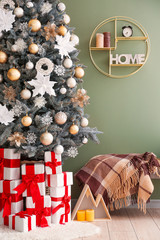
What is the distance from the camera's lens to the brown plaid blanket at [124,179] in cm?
277

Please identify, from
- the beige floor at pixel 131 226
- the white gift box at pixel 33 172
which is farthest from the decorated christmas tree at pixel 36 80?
the beige floor at pixel 131 226

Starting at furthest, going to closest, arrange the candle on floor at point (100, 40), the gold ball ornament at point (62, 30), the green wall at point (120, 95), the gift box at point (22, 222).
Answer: the green wall at point (120, 95), the candle on floor at point (100, 40), the gold ball ornament at point (62, 30), the gift box at point (22, 222)

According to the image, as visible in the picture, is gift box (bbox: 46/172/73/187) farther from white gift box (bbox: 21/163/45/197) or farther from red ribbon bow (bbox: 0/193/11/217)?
red ribbon bow (bbox: 0/193/11/217)

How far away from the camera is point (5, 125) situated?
2.42 metres

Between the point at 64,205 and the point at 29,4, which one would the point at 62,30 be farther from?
the point at 64,205

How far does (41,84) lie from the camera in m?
2.41

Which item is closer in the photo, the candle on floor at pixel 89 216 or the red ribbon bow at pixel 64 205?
the red ribbon bow at pixel 64 205

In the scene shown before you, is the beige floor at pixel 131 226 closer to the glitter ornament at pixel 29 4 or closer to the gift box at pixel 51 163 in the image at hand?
the gift box at pixel 51 163

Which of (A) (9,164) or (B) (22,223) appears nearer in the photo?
(B) (22,223)

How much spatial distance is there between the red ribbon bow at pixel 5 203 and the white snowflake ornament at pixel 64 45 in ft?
3.91

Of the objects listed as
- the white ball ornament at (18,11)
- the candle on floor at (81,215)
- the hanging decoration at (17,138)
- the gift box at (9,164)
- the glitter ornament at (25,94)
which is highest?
the white ball ornament at (18,11)

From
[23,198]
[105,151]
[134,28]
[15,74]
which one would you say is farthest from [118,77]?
[23,198]

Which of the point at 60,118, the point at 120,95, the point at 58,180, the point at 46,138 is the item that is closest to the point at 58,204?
the point at 58,180

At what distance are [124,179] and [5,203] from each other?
105 centimetres
